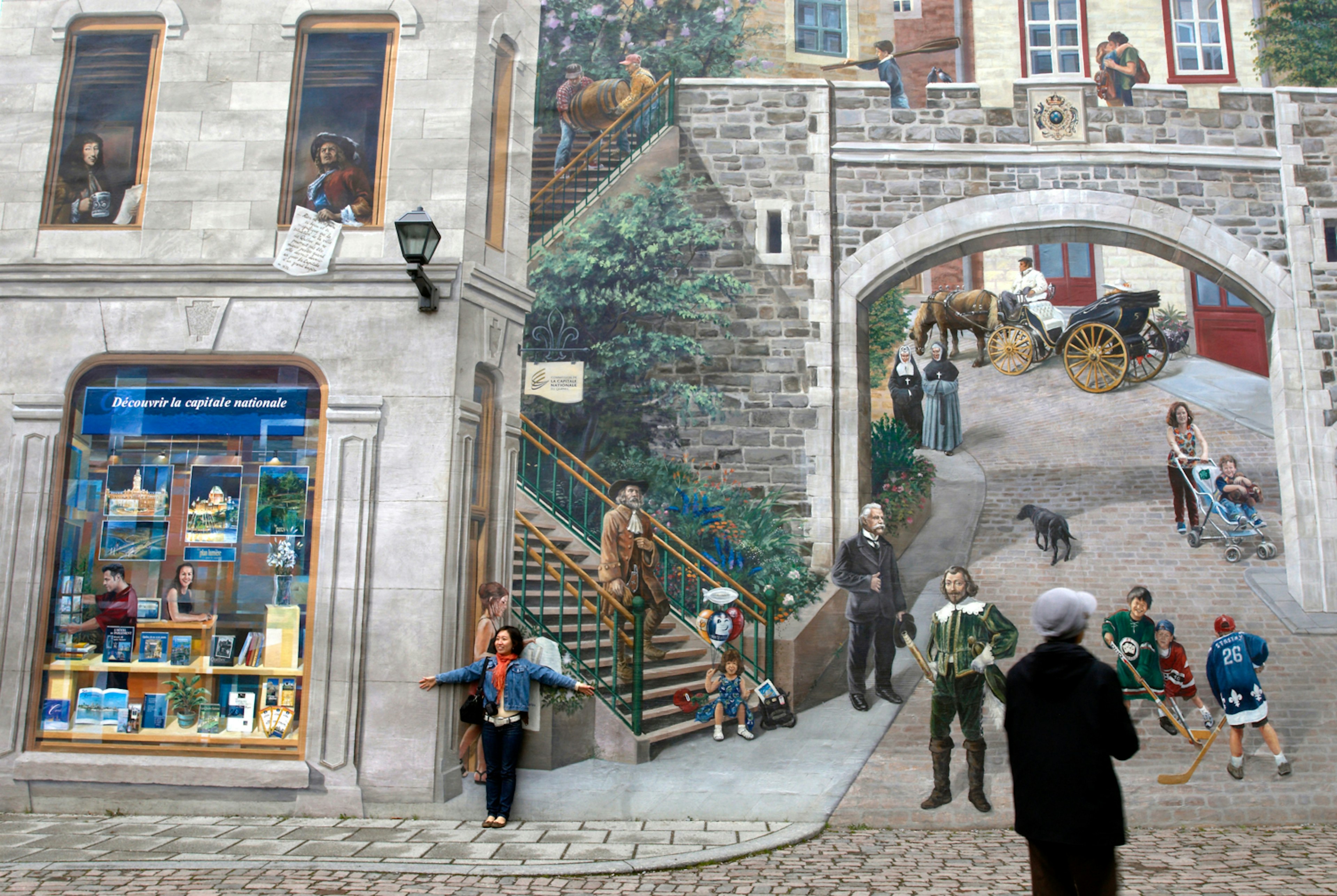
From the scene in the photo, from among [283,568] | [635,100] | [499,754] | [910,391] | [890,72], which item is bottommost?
[499,754]

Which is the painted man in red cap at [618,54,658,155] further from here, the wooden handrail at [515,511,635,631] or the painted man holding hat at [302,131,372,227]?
the wooden handrail at [515,511,635,631]

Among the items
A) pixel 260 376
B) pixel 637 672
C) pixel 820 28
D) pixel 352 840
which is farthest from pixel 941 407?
pixel 352 840

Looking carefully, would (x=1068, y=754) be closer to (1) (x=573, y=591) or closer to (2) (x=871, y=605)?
(2) (x=871, y=605)

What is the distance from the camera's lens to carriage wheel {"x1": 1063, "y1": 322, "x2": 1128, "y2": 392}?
25.3ft

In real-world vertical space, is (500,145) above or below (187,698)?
above

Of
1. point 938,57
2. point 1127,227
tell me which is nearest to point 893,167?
point 938,57

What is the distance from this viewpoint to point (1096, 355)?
7.81 m

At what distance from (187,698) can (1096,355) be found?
298 inches

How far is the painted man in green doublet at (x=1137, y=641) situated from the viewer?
6.41m

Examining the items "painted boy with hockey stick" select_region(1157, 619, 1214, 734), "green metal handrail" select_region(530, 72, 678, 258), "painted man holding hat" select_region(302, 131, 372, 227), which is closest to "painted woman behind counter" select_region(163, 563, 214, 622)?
"painted man holding hat" select_region(302, 131, 372, 227)

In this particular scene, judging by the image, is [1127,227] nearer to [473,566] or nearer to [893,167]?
[893,167]

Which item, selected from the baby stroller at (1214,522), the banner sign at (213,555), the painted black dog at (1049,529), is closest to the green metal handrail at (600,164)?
the banner sign at (213,555)

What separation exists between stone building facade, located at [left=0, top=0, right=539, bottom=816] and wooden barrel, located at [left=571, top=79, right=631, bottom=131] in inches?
29.7

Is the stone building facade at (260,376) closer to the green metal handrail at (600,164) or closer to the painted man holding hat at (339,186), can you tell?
the painted man holding hat at (339,186)
